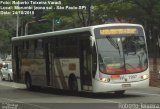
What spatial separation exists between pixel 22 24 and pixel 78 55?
5607 centimetres

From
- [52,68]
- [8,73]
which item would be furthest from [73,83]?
[8,73]

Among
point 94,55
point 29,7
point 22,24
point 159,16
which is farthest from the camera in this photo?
point 22,24

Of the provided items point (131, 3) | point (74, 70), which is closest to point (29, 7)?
point (131, 3)

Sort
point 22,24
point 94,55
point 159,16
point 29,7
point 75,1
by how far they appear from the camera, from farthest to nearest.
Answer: point 22,24
point 29,7
point 75,1
point 159,16
point 94,55

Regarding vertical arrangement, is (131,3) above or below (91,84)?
above

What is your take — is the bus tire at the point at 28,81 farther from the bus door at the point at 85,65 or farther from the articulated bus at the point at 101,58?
the bus door at the point at 85,65

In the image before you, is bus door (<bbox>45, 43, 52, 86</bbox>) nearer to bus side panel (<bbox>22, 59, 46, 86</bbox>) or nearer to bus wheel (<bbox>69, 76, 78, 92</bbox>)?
bus side panel (<bbox>22, 59, 46, 86</bbox>)

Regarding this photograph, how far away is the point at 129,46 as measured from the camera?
22344 mm

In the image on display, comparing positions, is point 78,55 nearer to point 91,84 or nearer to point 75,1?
point 91,84

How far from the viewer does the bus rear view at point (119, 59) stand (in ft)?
71.4

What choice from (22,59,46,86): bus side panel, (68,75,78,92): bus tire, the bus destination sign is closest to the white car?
(22,59,46,86): bus side panel

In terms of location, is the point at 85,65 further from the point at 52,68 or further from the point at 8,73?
the point at 8,73

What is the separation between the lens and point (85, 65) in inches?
900

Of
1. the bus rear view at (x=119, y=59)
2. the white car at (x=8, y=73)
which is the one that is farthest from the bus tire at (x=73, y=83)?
the white car at (x=8, y=73)
